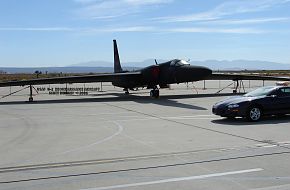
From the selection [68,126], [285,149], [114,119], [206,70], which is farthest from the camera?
[206,70]

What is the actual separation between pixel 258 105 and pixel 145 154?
7.23m

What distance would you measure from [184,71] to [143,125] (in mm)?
13415

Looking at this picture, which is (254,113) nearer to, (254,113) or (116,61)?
(254,113)

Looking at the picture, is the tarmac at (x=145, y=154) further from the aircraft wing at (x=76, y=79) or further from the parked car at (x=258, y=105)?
the aircraft wing at (x=76, y=79)

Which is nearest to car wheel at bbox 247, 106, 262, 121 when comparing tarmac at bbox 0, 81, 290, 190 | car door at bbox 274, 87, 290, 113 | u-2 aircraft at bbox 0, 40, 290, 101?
tarmac at bbox 0, 81, 290, 190

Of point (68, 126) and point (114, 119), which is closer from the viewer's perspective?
point (68, 126)

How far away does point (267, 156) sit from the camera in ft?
29.3

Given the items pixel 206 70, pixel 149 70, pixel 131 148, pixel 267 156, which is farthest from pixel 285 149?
pixel 149 70

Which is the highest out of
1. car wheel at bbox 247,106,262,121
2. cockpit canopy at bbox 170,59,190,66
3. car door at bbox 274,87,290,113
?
cockpit canopy at bbox 170,59,190,66

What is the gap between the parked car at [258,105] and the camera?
1505 cm

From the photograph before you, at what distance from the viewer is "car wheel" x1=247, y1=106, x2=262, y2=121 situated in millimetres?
15031

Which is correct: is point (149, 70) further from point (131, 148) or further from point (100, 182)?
point (100, 182)

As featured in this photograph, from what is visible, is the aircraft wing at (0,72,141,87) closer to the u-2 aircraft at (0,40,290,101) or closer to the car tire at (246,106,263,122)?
the u-2 aircraft at (0,40,290,101)

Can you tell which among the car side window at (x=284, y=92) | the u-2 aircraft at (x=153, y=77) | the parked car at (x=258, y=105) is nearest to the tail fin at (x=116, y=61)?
the u-2 aircraft at (x=153, y=77)
